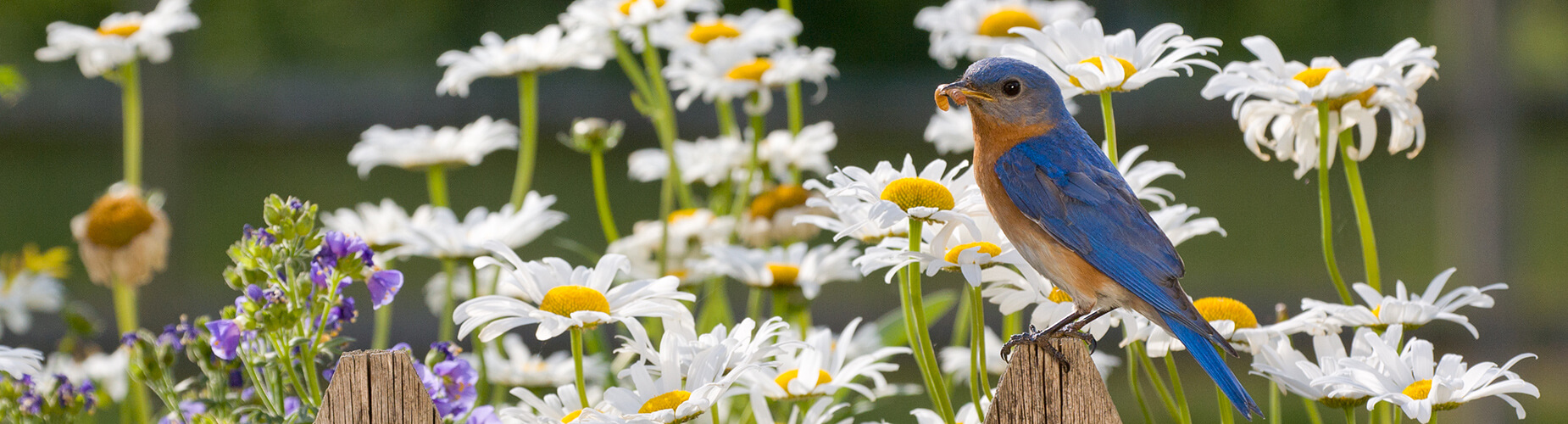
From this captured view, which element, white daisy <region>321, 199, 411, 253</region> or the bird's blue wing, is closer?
the bird's blue wing

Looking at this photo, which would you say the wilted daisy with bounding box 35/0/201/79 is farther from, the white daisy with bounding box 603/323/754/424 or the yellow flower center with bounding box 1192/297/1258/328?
the yellow flower center with bounding box 1192/297/1258/328

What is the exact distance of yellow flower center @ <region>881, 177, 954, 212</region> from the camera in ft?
2.24

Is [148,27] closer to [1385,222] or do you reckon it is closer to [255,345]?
[255,345]

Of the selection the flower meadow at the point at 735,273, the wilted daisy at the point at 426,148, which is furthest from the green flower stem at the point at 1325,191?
the wilted daisy at the point at 426,148

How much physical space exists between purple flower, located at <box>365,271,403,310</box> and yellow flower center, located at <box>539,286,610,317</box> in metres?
0.10

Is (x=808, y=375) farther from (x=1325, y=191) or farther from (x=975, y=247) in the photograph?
(x=1325, y=191)

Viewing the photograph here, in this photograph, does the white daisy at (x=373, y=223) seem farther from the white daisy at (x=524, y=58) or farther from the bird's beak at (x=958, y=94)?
the bird's beak at (x=958, y=94)

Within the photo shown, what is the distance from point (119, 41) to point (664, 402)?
29.8 inches

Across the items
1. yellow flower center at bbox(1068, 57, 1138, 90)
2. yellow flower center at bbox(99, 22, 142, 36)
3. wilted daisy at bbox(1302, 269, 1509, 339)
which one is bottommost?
wilted daisy at bbox(1302, 269, 1509, 339)

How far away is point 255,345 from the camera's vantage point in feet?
2.38

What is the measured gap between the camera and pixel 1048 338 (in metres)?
0.64

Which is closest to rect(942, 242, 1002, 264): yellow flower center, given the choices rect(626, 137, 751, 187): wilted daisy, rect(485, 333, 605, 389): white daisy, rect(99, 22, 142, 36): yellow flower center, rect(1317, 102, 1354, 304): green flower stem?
rect(1317, 102, 1354, 304): green flower stem

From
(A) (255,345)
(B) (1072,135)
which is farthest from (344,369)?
(B) (1072,135)

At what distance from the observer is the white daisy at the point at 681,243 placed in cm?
121
